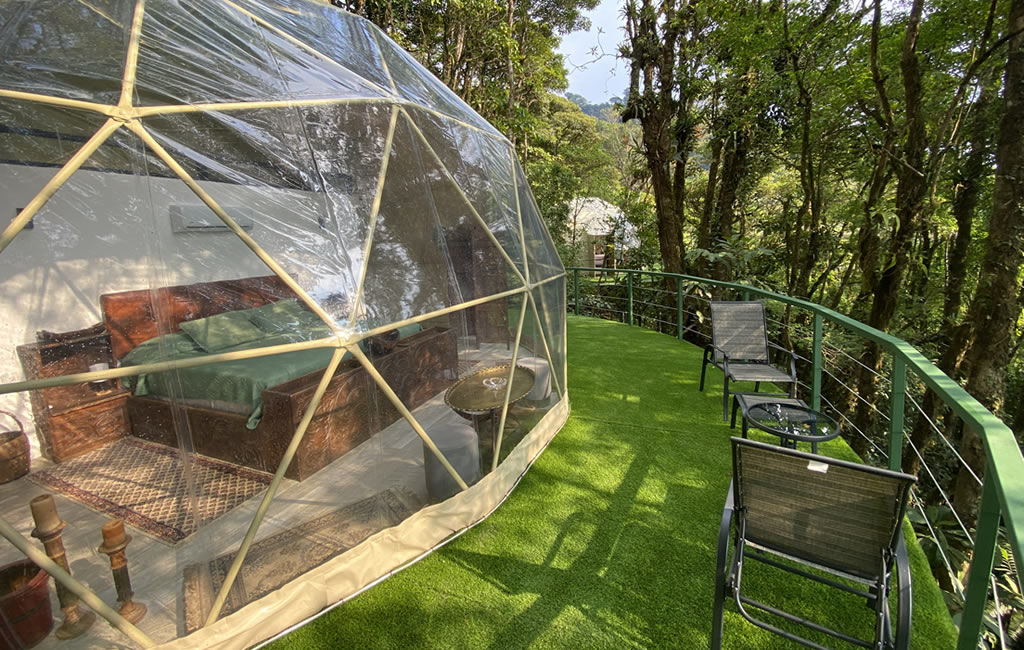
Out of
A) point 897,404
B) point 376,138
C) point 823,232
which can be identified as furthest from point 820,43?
point 376,138

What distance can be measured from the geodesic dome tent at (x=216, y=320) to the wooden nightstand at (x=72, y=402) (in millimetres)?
11

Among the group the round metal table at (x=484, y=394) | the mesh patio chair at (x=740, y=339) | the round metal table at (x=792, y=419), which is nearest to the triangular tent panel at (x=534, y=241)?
the round metal table at (x=484, y=394)

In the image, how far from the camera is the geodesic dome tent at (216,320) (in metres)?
1.95

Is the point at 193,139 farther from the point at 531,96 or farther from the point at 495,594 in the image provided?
the point at 531,96

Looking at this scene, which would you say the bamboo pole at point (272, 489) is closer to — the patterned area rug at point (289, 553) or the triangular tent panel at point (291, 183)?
the patterned area rug at point (289, 553)

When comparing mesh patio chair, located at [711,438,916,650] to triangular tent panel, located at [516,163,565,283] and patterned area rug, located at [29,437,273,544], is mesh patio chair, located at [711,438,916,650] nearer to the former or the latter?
patterned area rug, located at [29,437,273,544]

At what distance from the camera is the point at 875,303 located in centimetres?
643

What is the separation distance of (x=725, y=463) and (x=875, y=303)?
464 centimetres

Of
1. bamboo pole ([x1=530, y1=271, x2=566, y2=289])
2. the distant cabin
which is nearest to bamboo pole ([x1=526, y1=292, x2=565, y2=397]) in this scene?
bamboo pole ([x1=530, y1=271, x2=566, y2=289])

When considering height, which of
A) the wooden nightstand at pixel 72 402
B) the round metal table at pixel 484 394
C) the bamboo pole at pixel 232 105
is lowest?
the round metal table at pixel 484 394

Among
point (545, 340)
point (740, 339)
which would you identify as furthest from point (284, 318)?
point (740, 339)

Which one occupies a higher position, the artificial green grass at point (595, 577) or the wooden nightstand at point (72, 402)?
the wooden nightstand at point (72, 402)

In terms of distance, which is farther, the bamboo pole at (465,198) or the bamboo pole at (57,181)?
the bamboo pole at (465,198)

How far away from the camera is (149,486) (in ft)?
7.16
